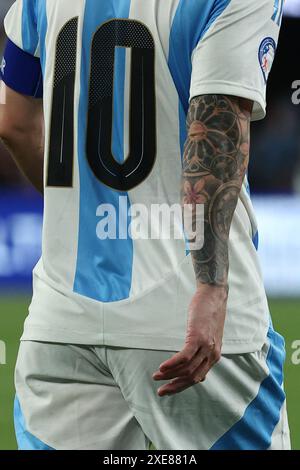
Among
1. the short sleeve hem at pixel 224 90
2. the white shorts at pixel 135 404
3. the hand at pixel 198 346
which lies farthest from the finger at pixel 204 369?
the short sleeve hem at pixel 224 90

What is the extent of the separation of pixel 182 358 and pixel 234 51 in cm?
67

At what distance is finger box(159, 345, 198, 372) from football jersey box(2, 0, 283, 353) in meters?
0.16

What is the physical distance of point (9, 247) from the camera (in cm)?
1173

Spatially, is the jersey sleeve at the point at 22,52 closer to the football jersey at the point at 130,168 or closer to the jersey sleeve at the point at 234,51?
the football jersey at the point at 130,168

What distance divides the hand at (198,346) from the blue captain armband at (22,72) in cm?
79

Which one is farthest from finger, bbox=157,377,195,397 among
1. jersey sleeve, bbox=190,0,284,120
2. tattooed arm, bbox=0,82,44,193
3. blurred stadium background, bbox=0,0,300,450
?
blurred stadium background, bbox=0,0,300,450

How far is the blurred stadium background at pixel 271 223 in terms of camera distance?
28.0 ft

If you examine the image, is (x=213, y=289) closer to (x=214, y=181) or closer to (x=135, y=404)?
(x=214, y=181)

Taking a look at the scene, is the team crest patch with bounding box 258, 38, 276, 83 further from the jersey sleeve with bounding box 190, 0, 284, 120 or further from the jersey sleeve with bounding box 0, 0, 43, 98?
the jersey sleeve with bounding box 0, 0, 43, 98

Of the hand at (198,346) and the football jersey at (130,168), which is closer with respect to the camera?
the hand at (198,346)

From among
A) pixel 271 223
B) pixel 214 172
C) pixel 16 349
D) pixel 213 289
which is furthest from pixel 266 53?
pixel 271 223

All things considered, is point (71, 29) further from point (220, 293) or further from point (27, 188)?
point (27, 188)

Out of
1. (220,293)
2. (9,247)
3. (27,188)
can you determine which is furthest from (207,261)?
(27,188)

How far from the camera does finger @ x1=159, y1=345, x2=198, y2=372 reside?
2.28m
